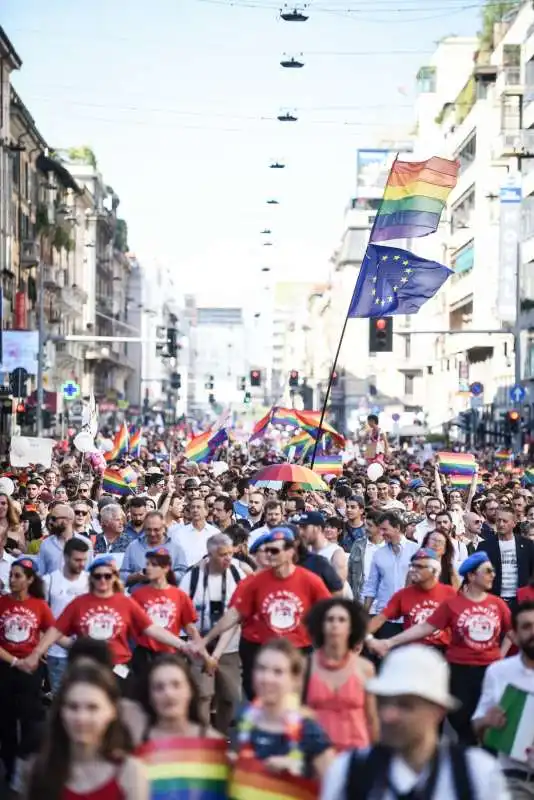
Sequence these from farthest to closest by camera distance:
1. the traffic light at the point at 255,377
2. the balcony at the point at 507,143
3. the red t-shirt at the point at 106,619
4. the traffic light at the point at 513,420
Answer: the balcony at the point at 507,143
the traffic light at the point at 255,377
the traffic light at the point at 513,420
the red t-shirt at the point at 106,619

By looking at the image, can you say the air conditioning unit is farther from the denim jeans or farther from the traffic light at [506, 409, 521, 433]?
the denim jeans

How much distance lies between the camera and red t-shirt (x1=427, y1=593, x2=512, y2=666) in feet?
33.1

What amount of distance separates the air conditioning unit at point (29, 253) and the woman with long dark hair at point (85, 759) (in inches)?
A: 2566

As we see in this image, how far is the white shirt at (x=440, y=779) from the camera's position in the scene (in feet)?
16.2

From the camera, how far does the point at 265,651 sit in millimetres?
5910

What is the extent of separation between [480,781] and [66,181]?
82.5 meters

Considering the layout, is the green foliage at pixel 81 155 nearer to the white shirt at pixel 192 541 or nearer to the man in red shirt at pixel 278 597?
the white shirt at pixel 192 541

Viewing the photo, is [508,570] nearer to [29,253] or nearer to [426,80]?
[29,253]

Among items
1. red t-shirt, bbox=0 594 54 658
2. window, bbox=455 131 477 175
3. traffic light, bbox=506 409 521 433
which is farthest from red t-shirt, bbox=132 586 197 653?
window, bbox=455 131 477 175

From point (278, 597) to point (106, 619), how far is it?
3.20 ft

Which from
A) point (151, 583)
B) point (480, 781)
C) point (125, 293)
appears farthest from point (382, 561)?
point (125, 293)

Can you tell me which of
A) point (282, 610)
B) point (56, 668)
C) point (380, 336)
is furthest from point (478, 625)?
point (380, 336)

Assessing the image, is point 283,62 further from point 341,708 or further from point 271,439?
point 341,708

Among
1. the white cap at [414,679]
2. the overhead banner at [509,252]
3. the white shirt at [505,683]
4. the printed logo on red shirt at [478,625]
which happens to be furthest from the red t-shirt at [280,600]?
the overhead banner at [509,252]
